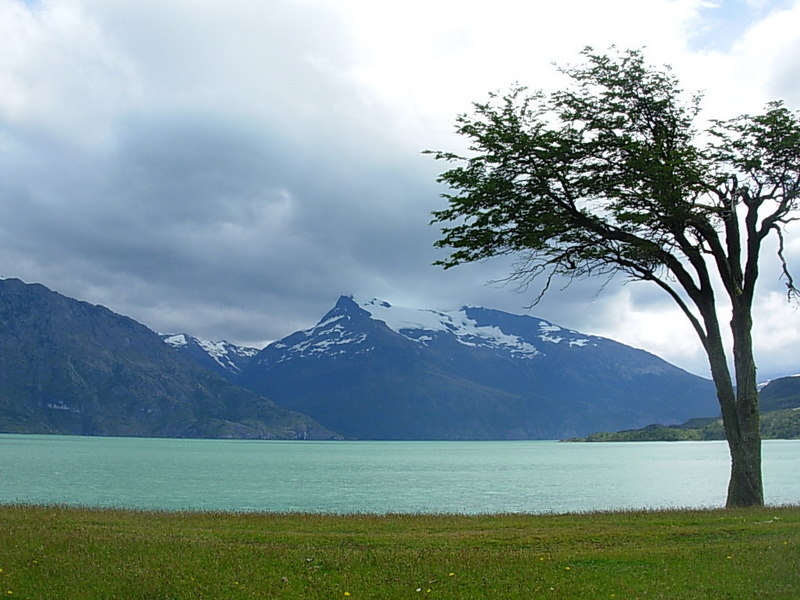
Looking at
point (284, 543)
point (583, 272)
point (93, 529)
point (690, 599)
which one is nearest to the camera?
point (690, 599)

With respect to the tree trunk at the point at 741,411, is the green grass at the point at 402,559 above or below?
below

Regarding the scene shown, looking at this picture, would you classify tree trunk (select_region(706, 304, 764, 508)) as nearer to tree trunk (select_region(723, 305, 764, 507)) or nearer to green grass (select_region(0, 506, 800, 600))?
tree trunk (select_region(723, 305, 764, 507))

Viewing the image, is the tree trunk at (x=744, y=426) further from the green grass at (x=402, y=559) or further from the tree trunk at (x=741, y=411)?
the green grass at (x=402, y=559)

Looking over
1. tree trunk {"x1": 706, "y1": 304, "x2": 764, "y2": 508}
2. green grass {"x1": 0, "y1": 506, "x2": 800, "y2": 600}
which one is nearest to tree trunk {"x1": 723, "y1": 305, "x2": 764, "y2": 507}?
tree trunk {"x1": 706, "y1": 304, "x2": 764, "y2": 508}

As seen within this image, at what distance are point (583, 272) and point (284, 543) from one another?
16.8 m

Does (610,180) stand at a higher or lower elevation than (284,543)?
higher

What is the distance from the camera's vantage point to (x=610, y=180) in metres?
27.0

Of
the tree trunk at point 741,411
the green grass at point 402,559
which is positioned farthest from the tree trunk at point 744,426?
the green grass at point 402,559

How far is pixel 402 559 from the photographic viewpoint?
1677cm

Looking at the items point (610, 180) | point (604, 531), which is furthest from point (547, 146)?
point (604, 531)

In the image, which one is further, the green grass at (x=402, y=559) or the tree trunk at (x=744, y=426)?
the tree trunk at (x=744, y=426)

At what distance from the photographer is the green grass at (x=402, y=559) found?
14.2 m

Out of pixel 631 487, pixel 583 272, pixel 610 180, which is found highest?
pixel 610 180

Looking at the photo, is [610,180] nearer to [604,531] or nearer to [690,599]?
[604,531]
